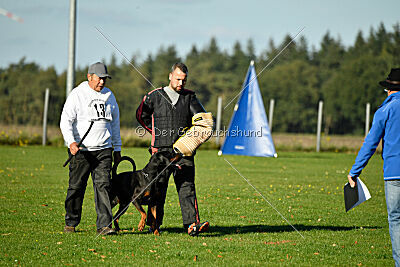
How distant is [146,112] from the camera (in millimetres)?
6883

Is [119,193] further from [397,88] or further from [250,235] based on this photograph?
[397,88]

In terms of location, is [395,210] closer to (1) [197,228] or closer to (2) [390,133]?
(2) [390,133]

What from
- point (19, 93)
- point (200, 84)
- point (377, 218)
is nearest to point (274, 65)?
point (200, 84)

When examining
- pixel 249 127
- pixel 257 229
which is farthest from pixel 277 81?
pixel 257 229

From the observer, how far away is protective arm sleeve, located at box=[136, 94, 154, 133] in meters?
6.82

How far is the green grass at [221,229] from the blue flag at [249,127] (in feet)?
16.0

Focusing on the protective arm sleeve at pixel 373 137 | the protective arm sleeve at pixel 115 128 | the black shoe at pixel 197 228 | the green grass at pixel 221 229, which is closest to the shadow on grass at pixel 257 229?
the green grass at pixel 221 229

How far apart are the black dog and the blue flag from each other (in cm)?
1159

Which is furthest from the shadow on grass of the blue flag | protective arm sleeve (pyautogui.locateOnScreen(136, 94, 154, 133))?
the blue flag

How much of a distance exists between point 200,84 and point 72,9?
4226 centimetres

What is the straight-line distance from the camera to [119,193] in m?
6.89

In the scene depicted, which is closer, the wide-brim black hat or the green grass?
the wide-brim black hat

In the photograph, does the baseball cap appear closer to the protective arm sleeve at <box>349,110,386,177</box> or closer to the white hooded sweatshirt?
the white hooded sweatshirt

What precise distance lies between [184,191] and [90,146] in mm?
1344
